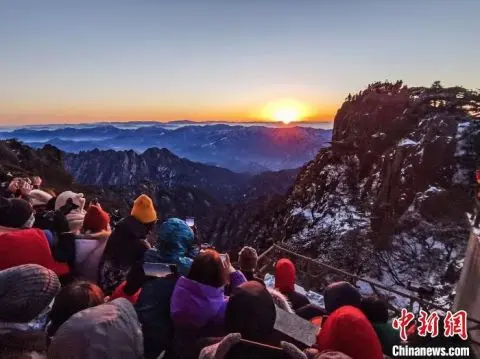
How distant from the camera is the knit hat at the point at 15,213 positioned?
429cm

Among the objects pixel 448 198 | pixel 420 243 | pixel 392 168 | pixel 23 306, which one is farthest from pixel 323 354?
pixel 392 168

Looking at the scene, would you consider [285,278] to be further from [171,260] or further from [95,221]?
[95,221]

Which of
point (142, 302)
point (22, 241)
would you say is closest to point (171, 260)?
point (142, 302)

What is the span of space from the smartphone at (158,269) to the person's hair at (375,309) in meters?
1.95

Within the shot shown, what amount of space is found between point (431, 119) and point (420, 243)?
514 inches

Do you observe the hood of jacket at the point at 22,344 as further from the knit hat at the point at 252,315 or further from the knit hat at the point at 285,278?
the knit hat at the point at 285,278

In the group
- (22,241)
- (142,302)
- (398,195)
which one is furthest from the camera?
(398,195)

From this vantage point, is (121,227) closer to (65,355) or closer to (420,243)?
(65,355)

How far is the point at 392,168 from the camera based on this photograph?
3216 centimetres

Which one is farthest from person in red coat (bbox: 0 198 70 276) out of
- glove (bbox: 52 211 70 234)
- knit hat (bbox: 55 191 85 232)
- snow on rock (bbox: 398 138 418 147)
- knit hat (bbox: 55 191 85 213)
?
snow on rock (bbox: 398 138 418 147)

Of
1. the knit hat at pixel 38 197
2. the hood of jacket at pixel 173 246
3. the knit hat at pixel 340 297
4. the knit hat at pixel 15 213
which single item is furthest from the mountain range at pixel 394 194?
the knit hat at pixel 340 297

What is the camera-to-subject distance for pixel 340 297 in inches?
153

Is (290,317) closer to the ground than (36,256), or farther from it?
closer to the ground

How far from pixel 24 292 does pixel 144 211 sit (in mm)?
2045
